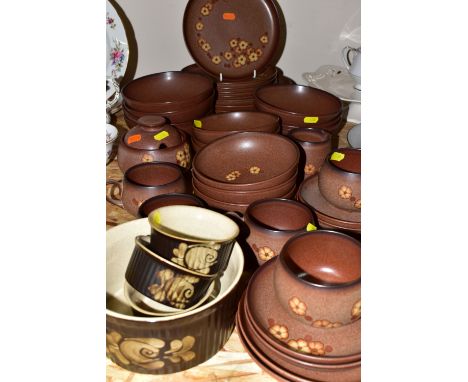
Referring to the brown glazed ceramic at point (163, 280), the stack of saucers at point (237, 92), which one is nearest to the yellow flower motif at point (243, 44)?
the stack of saucers at point (237, 92)

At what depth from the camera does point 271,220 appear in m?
1.20

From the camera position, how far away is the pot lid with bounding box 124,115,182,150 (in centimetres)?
144

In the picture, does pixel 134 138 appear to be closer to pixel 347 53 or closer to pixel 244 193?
pixel 244 193

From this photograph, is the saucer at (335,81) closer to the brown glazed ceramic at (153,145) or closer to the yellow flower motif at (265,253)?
the brown glazed ceramic at (153,145)

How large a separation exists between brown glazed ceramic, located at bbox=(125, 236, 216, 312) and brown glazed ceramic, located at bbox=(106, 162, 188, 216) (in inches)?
12.7

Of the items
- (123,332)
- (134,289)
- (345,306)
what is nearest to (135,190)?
(134,289)

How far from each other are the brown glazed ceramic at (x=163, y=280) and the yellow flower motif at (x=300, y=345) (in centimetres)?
17

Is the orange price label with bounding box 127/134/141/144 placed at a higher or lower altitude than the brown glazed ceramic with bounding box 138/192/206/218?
higher

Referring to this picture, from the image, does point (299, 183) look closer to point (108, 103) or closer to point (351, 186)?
point (351, 186)

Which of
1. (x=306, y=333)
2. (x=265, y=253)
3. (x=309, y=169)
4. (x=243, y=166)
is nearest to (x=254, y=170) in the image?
(x=243, y=166)

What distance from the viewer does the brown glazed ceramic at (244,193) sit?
1.24 metres

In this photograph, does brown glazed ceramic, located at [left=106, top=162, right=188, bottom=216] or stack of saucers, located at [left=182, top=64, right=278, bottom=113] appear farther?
stack of saucers, located at [left=182, top=64, right=278, bottom=113]

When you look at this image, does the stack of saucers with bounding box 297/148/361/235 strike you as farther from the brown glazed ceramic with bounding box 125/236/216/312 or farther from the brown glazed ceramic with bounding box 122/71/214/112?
the brown glazed ceramic with bounding box 122/71/214/112

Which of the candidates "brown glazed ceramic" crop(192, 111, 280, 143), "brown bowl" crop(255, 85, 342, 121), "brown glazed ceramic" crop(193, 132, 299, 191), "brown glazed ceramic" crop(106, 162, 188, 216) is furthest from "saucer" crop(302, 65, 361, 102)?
"brown glazed ceramic" crop(106, 162, 188, 216)
